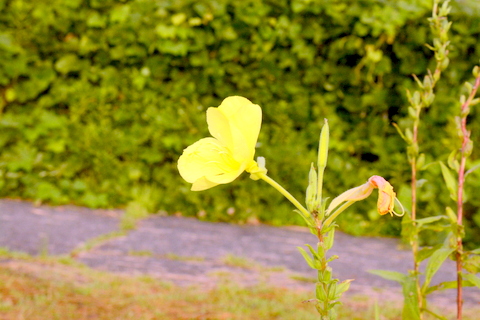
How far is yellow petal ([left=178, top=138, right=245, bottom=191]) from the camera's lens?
0.93 metres

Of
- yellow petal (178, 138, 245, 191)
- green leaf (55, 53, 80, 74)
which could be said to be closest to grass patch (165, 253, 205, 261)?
green leaf (55, 53, 80, 74)

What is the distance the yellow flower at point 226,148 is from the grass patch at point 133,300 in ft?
4.67

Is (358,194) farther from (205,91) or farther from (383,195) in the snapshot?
(205,91)

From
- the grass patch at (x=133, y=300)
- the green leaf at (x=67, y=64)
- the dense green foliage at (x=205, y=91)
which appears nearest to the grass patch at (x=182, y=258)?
the grass patch at (x=133, y=300)

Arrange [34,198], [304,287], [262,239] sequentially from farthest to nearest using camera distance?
[34,198], [262,239], [304,287]

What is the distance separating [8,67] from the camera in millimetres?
4418

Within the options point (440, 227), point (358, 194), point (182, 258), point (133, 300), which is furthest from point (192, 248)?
point (358, 194)

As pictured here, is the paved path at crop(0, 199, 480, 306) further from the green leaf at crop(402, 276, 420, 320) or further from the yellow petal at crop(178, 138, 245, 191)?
the yellow petal at crop(178, 138, 245, 191)

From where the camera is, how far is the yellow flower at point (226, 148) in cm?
88

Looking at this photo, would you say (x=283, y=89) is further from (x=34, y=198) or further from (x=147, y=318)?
(x=147, y=318)

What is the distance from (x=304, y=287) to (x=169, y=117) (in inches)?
80.5

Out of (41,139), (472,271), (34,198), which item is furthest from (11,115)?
(472,271)

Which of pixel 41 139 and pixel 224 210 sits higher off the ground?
pixel 41 139

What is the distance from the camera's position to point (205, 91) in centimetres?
441
